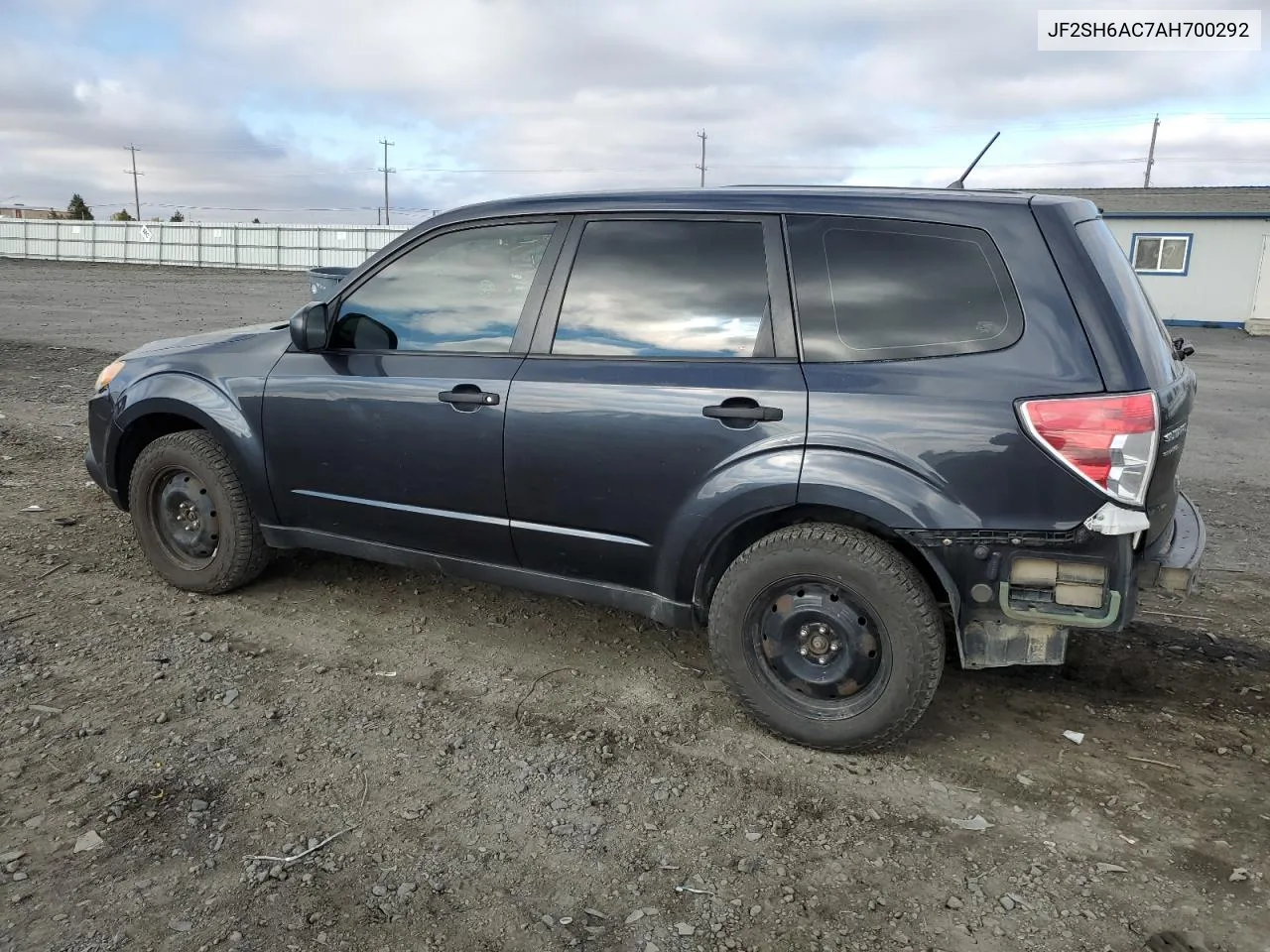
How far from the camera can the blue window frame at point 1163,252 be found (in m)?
26.2

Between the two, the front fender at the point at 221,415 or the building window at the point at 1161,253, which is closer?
the front fender at the point at 221,415

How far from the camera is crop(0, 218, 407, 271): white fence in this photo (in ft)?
141

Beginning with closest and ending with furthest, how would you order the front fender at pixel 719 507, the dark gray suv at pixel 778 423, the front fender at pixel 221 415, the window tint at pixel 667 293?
1. the dark gray suv at pixel 778 423
2. the front fender at pixel 719 507
3. the window tint at pixel 667 293
4. the front fender at pixel 221 415

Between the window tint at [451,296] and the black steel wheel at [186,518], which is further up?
the window tint at [451,296]

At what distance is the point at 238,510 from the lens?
14.6 feet

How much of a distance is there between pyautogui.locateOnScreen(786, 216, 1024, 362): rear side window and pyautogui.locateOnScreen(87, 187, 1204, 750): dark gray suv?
0.01 meters

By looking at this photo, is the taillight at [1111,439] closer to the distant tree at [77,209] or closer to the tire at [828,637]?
the tire at [828,637]

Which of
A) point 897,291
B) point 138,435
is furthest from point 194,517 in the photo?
point 897,291

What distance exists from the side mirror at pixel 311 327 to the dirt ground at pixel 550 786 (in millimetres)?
1263

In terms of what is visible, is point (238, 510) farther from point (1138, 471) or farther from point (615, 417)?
point (1138, 471)

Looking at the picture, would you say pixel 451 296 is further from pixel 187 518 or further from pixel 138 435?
pixel 138 435

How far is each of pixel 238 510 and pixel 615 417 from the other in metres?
2.03

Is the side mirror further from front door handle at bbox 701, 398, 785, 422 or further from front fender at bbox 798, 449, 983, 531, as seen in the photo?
front fender at bbox 798, 449, 983, 531

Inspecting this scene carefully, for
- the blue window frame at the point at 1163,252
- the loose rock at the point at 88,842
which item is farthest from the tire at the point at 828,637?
the blue window frame at the point at 1163,252
